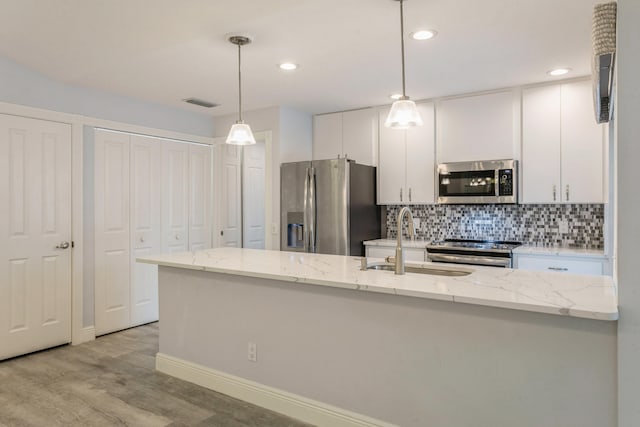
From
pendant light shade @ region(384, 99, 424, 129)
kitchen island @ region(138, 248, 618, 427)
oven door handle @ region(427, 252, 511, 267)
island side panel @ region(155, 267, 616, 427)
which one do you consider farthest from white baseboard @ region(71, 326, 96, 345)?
pendant light shade @ region(384, 99, 424, 129)

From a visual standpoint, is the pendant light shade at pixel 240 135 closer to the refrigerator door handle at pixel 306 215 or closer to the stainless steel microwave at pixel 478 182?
the refrigerator door handle at pixel 306 215

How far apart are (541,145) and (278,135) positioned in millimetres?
2559

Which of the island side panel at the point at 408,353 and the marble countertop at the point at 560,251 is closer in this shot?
the island side panel at the point at 408,353

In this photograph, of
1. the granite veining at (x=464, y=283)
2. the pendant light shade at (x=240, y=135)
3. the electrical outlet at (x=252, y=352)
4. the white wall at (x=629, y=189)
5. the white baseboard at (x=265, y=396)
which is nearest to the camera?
the white wall at (x=629, y=189)

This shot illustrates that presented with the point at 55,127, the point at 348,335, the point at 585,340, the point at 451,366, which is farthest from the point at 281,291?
the point at 55,127

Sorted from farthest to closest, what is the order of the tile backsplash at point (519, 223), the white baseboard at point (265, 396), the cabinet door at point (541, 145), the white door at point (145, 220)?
the white door at point (145, 220), the tile backsplash at point (519, 223), the cabinet door at point (541, 145), the white baseboard at point (265, 396)

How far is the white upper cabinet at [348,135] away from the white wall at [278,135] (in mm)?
192

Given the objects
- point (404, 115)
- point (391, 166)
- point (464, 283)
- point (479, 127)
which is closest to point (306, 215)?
point (391, 166)

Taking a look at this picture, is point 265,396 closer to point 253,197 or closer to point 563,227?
point 563,227

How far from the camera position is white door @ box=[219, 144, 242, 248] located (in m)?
5.23

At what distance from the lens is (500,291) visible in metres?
1.89

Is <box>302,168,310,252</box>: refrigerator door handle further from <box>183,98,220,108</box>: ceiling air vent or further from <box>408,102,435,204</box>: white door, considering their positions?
<box>183,98,220,108</box>: ceiling air vent

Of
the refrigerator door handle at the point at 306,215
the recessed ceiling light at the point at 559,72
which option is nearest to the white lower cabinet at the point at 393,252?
the refrigerator door handle at the point at 306,215

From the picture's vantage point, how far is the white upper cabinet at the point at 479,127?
399cm
